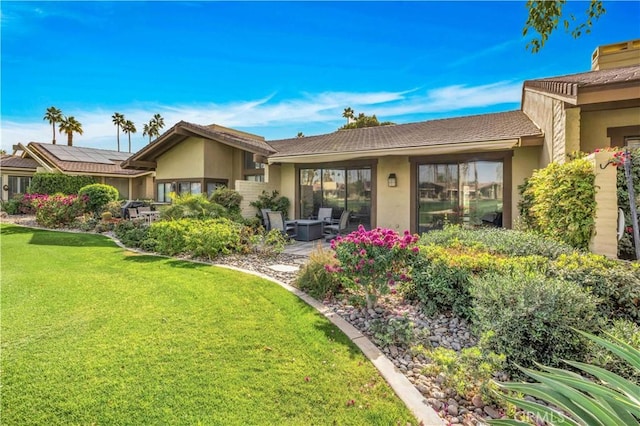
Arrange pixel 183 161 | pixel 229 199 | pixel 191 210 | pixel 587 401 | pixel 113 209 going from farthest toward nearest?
pixel 183 161 → pixel 113 209 → pixel 229 199 → pixel 191 210 → pixel 587 401

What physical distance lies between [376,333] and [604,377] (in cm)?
259

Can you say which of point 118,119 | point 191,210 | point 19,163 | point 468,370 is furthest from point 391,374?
point 118,119

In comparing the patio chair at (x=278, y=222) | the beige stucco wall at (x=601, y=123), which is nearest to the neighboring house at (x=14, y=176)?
the patio chair at (x=278, y=222)

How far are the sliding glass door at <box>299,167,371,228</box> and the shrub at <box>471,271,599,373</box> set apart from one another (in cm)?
933

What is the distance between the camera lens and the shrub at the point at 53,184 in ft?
72.7

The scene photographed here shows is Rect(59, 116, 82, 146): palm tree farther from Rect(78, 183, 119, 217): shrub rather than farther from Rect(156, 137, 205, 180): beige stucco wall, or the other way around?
Rect(156, 137, 205, 180): beige stucco wall

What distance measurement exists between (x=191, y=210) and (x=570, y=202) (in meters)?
10.9

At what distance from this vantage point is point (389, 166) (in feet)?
41.3

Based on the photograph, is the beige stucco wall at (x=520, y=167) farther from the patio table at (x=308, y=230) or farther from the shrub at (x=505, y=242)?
the patio table at (x=308, y=230)

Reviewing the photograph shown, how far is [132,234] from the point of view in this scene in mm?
11383

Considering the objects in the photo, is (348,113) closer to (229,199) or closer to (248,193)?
(248,193)

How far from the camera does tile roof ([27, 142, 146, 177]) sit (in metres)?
24.0

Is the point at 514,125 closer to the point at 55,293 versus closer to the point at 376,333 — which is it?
the point at 376,333

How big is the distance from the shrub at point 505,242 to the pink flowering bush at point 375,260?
4.86 feet
